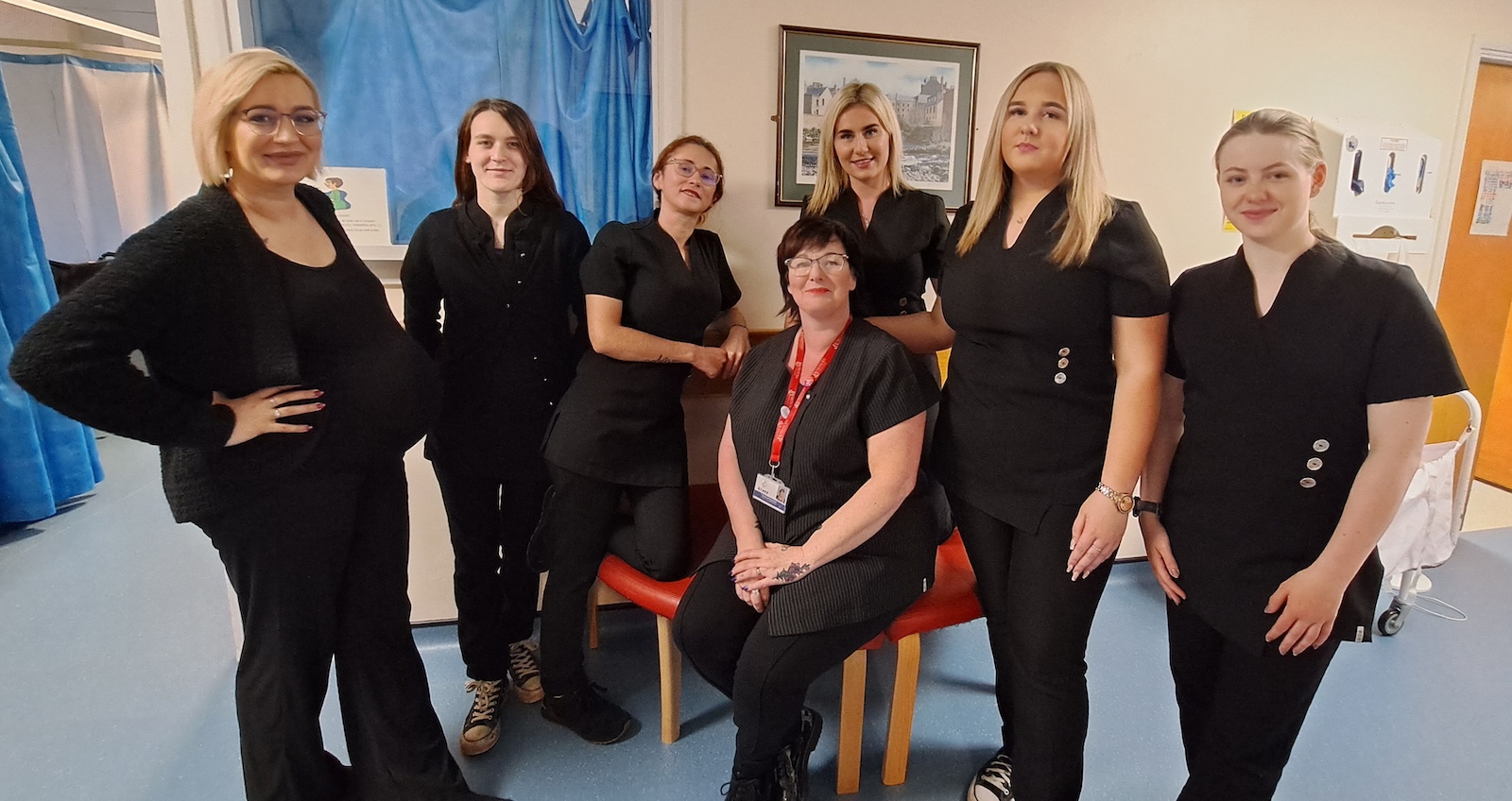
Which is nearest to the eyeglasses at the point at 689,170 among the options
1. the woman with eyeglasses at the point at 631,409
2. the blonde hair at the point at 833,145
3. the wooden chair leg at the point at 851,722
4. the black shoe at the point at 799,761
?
the woman with eyeglasses at the point at 631,409

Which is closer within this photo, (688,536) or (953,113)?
(688,536)

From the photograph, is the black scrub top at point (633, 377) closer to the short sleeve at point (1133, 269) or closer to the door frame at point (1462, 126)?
the short sleeve at point (1133, 269)

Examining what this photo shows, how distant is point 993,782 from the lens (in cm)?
182

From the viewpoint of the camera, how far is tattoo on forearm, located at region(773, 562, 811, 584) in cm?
161

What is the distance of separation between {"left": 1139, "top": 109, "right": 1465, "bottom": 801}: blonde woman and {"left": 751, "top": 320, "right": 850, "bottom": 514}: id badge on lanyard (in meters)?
0.68

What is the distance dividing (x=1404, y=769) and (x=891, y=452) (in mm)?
1622

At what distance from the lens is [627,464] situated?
1879 millimetres

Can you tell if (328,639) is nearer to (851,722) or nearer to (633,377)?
(633,377)

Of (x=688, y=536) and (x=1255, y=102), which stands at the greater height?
(x=1255, y=102)

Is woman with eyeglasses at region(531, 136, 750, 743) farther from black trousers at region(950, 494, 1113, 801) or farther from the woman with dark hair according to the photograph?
black trousers at region(950, 494, 1113, 801)

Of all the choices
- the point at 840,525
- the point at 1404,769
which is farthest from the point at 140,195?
the point at 1404,769

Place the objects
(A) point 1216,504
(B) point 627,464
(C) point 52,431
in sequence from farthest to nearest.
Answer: (C) point 52,431
(B) point 627,464
(A) point 1216,504

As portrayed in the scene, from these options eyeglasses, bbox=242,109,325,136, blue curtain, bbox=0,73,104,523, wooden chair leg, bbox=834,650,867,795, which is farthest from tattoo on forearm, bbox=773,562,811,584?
blue curtain, bbox=0,73,104,523

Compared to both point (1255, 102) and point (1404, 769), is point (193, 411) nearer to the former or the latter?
point (1404, 769)
